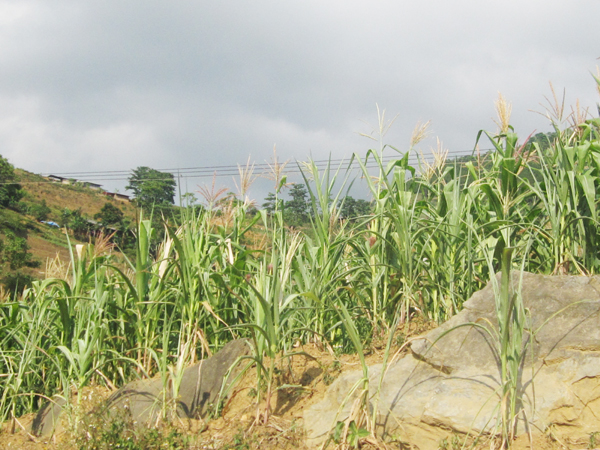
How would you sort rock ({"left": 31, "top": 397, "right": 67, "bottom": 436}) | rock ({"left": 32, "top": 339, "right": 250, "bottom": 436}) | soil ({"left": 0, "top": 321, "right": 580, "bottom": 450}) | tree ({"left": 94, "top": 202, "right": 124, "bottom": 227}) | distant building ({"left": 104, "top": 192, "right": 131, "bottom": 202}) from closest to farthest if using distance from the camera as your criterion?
soil ({"left": 0, "top": 321, "right": 580, "bottom": 450}) → rock ({"left": 32, "top": 339, "right": 250, "bottom": 436}) → rock ({"left": 31, "top": 397, "right": 67, "bottom": 436}) → tree ({"left": 94, "top": 202, "right": 124, "bottom": 227}) → distant building ({"left": 104, "top": 192, "right": 131, "bottom": 202})

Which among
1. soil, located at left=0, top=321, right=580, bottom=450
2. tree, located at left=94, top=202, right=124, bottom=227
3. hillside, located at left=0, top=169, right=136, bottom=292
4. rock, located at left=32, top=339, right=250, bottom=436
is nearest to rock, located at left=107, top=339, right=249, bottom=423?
rock, located at left=32, top=339, right=250, bottom=436

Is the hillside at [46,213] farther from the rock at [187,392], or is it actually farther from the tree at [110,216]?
the rock at [187,392]

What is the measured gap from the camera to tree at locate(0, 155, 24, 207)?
4512 cm

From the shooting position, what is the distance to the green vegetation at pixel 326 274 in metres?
3.00

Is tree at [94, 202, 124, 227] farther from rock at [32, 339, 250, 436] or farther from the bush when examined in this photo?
the bush

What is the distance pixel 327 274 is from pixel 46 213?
54079 mm

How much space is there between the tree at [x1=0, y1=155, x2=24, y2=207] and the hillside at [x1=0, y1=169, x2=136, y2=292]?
99 centimetres

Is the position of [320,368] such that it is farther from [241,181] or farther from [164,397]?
[241,181]

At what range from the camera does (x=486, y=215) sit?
3494mm

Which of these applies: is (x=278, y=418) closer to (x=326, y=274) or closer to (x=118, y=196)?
(x=326, y=274)

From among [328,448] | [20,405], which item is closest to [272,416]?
[328,448]

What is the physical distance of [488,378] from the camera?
2.38 m

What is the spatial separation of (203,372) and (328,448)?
3.29 feet

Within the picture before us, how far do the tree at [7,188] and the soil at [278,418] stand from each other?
48879 millimetres
